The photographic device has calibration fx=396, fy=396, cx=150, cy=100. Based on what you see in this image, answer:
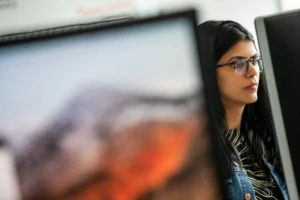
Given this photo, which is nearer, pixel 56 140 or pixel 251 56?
pixel 56 140

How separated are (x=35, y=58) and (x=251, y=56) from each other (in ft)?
1.26

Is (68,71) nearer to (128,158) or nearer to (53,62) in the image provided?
(53,62)

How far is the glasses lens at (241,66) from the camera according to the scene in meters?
0.70

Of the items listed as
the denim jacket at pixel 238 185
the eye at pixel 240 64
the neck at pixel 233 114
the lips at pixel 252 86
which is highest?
the eye at pixel 240 64

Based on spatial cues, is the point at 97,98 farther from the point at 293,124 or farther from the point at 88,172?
the point at 293,124

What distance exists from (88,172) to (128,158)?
0.05 m

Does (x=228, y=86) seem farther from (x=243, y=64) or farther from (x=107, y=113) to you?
(x=107, y=113)

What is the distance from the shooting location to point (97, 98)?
1.68 ft

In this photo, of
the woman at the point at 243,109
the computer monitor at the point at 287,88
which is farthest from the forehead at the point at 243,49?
the computer monitor at the point at 287,88

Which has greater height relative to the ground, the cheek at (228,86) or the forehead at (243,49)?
the forehead at (243,49)

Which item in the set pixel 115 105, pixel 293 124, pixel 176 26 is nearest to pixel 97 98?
pixel 115 105

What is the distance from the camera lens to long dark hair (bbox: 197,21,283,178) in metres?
0.70

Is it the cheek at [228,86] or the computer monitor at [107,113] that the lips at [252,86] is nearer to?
the cheek at [228,86]

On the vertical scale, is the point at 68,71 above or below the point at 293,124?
above
